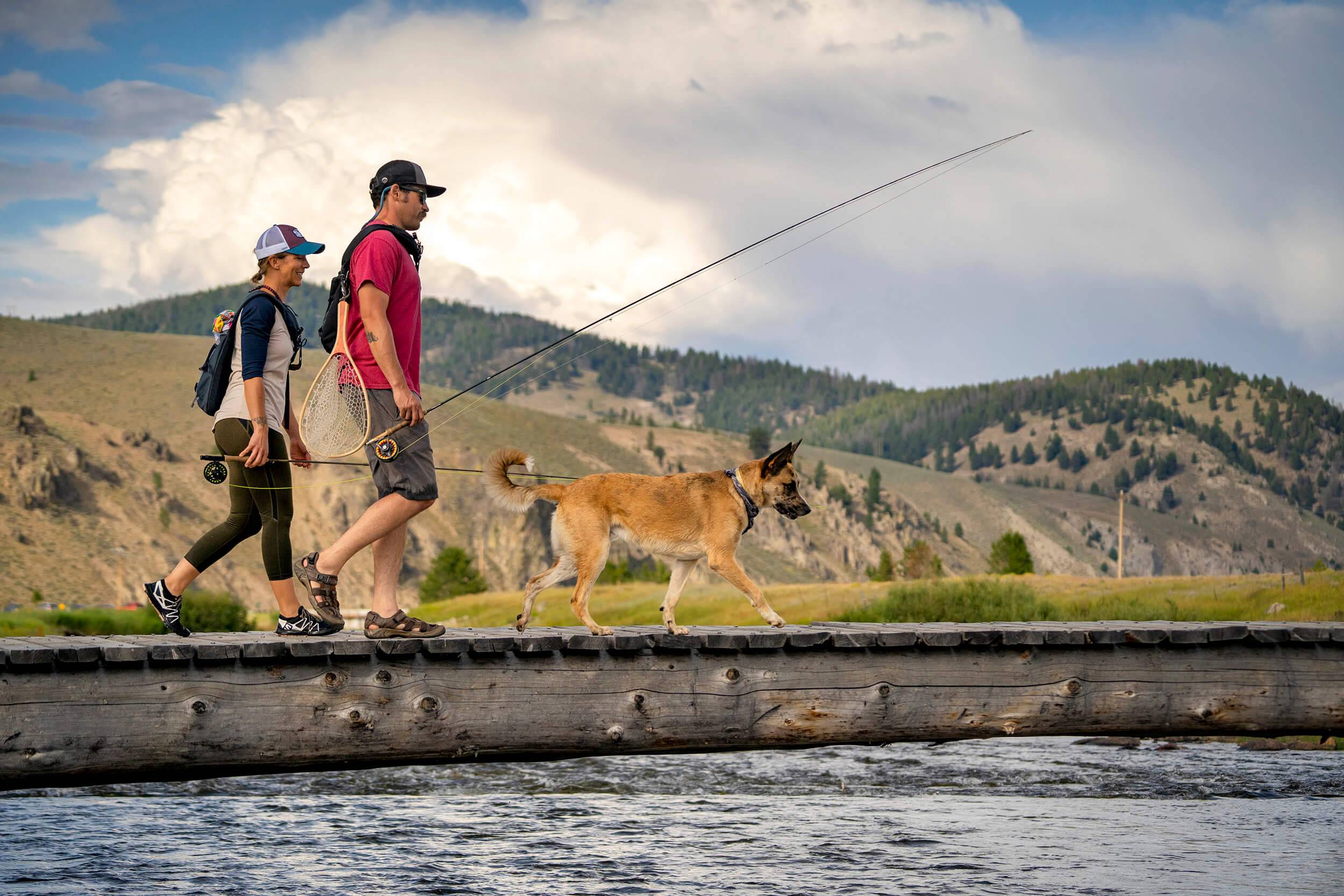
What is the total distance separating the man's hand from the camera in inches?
286

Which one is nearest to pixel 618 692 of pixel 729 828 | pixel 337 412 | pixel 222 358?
pixel 337 412

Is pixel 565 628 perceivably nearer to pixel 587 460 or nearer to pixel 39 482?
pixel 39 482

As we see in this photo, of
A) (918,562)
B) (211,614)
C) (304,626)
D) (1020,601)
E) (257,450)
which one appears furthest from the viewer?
(918,562)

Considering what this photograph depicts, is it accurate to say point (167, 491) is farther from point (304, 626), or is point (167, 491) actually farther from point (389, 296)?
point (389, 296)

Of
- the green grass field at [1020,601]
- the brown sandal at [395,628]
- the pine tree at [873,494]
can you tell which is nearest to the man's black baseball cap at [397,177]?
the brown sandal at [395,628]

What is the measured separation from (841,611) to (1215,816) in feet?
102

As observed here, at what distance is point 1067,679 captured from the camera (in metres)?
8.38

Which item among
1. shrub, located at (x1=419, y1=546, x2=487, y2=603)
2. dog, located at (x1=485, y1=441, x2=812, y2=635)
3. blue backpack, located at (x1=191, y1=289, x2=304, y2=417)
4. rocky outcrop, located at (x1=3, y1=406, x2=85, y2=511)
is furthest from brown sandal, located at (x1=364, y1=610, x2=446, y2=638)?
rocky outcrop, located at (x1=3, y1=406, x2=85, y2=511)

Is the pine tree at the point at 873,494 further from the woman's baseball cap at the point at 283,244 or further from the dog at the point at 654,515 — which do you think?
the woman's baseball cap at the point at 283,244

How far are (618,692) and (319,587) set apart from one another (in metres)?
2.01

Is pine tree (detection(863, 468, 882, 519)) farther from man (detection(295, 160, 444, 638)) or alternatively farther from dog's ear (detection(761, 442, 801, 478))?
man (detection(295, 160, 444, 638))

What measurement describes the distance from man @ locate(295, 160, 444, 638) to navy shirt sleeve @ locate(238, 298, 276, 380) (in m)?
0.50

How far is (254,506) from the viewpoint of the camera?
7.48 meters

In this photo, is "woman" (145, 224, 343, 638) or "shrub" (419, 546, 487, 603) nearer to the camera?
"woman" (145, 224, 343, 638)
